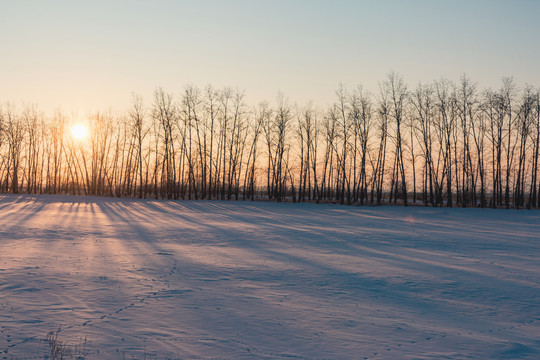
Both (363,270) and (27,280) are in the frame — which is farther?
(363,270)

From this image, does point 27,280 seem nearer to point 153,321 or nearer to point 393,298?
point 153,321

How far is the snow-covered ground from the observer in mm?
6758

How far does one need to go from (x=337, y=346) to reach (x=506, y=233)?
66.6ft

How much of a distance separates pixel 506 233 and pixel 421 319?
18.1 meters

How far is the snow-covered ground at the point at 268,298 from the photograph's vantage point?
6.76m

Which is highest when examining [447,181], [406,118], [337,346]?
[406,118]

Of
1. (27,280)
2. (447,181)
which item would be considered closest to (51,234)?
(27,280)

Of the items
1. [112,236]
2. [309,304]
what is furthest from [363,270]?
[112,236]

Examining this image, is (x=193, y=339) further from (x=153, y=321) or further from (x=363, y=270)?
(x=363, y=270)

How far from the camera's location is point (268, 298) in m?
9.59

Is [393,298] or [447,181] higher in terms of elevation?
[447,181]

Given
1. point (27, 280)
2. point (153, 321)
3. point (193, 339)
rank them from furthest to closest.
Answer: point (27, 280)
point (153, 321)
point (193, 339)

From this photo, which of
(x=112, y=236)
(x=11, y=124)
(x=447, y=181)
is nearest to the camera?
(x=112, y=236)

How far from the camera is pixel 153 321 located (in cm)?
781
